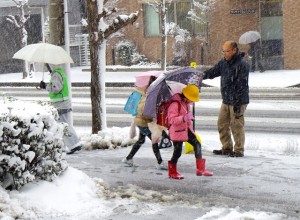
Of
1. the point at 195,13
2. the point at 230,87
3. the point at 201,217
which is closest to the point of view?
the point at 201,217

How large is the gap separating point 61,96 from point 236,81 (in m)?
2.87

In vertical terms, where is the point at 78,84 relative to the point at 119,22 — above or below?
below

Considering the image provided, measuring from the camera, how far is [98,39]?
1100cm

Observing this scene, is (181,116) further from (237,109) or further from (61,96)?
(61,96)

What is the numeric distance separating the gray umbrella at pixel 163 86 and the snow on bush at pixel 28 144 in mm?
1427

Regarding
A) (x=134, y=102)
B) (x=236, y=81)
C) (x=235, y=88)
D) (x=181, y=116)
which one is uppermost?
(x=236, y=81)

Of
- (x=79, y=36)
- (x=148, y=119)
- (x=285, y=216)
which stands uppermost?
(x=79, y=36)

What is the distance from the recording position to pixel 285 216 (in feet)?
20.6

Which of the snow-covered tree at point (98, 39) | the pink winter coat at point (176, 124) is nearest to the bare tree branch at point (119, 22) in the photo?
the snow-covered tree at point (98, 39)

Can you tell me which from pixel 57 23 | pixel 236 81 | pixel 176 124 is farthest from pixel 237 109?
pixel 57 23

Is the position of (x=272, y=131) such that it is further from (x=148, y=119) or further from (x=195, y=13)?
(x=195, y=13)

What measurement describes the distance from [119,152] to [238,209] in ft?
13.0

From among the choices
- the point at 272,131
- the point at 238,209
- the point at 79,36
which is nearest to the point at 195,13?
the point at 79,36

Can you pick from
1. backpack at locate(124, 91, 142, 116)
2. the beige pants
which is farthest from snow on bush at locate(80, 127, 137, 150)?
backpack at locate(124, 91, 142, 116)
